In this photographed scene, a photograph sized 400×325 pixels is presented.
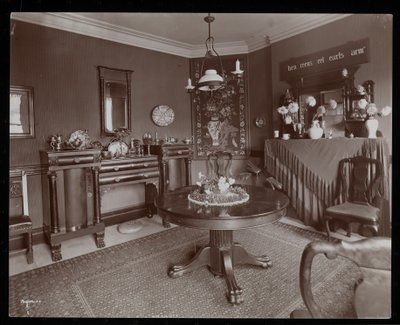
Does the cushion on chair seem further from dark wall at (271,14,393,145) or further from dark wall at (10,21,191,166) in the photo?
dark wall at (10,21,191,166)

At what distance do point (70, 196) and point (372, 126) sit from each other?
415 centimetres

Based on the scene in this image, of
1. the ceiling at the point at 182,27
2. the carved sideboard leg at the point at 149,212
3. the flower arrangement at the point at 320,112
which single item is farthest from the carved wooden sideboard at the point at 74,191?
the flower arrangement at the point at 320,112

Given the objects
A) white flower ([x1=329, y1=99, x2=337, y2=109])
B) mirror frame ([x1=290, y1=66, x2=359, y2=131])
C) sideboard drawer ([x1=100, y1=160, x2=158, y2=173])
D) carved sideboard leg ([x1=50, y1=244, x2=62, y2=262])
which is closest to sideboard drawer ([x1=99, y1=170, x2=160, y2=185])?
sideboard drawer ([x1=100, y1=160, x2=158, y2=173])

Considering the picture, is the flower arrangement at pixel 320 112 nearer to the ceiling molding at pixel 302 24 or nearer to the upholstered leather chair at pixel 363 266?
the ceiling molding at pixel 302 24

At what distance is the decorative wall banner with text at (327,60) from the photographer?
3.81 m

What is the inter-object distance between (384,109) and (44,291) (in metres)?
4.46

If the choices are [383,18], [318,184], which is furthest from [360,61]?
[318,184]

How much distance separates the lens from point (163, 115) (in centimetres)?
564

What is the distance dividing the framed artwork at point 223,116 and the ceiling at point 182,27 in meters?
0.44

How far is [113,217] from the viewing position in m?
4.85

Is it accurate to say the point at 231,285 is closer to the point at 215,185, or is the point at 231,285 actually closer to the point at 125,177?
the point at 215,185

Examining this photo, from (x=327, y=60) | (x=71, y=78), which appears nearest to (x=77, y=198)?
(x=71, y=78)

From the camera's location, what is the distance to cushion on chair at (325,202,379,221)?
10.3ft
